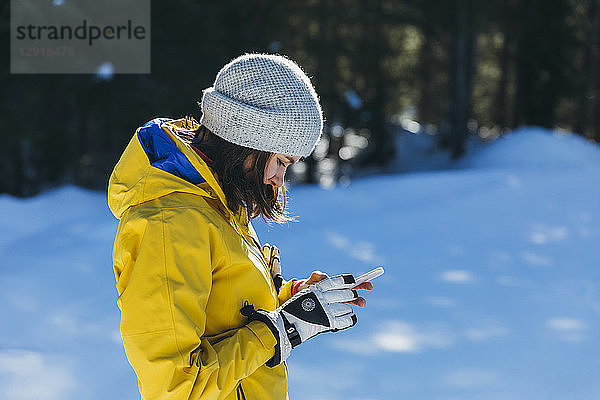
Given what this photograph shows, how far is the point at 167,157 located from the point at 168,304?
1.09ft

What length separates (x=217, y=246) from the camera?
4.69 ft

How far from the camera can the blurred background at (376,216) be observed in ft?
12.6

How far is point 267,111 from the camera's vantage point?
149cm

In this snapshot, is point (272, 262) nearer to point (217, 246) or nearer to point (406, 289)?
point (217, 246)

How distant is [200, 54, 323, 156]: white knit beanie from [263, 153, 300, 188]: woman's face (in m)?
0.04

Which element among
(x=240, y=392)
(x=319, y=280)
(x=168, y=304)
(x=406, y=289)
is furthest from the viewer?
(x=406, y=289)

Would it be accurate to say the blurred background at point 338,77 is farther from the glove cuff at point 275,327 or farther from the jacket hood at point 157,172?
the glove cuff at point 275,327

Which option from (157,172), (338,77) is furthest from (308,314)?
(338,77)

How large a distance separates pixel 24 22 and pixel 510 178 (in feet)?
23.3

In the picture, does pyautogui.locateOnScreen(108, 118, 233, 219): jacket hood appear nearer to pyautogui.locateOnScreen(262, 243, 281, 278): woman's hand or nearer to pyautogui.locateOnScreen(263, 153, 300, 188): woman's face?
pyautogui.locateOnScreen(263, 153, 300, 188): woman's face

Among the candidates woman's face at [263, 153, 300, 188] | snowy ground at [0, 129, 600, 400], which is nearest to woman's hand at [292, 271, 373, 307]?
woman's face at [263, 153, 300, 188]

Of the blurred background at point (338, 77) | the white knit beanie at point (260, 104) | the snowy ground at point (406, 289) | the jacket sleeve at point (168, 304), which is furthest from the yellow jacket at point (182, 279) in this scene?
the blurred background at point (338, 77)

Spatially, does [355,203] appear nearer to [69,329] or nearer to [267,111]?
[69,329]

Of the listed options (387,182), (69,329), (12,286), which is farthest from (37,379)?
(387,182)
